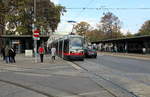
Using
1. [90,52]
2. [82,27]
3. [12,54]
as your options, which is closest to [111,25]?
[82,27]

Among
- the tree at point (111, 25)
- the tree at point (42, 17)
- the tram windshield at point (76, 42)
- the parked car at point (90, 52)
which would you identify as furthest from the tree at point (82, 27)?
the tram windshield at point (76, 42)

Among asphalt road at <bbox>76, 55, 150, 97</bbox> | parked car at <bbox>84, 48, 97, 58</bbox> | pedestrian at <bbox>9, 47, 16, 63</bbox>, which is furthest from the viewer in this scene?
parked car at <bbox>84, 48, 97, 58</bbox>

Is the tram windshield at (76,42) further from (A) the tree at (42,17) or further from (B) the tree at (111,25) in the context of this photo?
(B) the tree at (111,25)

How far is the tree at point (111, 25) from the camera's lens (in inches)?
3841

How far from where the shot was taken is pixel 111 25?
99000 millimetres

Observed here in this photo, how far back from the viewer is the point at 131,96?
909cm

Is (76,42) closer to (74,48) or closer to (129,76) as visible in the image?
(74,48)

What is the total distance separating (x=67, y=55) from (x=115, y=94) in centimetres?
2166

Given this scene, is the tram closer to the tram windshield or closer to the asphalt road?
the tram windshield

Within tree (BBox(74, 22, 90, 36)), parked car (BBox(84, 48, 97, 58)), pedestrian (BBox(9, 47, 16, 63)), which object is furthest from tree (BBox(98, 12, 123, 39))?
pedestrian (BBox(9, 47, 16, 63))

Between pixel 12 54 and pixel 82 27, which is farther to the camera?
pixel 82 27

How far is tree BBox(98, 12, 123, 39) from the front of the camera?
97556 mm

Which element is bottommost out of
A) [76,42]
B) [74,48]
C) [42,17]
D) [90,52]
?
[90,52]

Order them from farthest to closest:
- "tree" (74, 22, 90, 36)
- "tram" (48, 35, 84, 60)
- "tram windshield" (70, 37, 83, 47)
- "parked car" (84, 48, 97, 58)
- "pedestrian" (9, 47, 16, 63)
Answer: "tree" (74, 22, 90, 36), "parked car" (84, 48, 97, 58), "tram windshield" (70, 37, 83, 47), "tram" (48, 35, 84, 60), "pedestrian" (9, 47, 16, 63)
